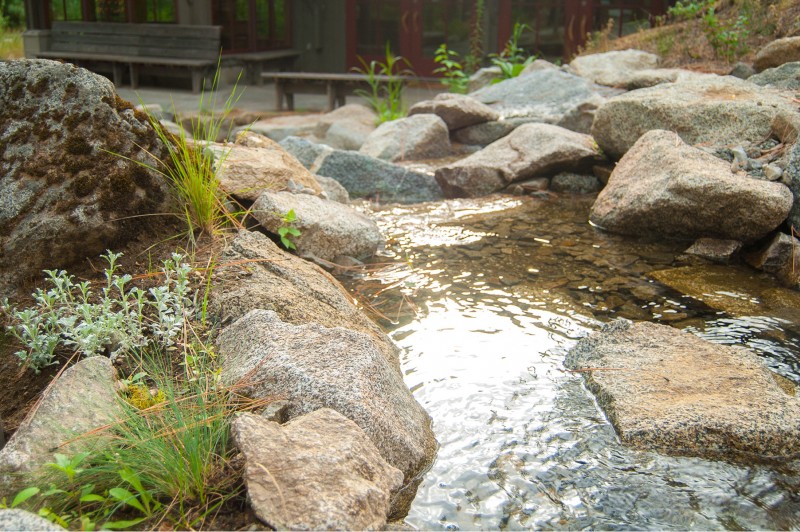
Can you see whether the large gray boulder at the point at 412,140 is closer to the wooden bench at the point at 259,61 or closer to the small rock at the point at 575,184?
A: the small rock at the point at 575,184

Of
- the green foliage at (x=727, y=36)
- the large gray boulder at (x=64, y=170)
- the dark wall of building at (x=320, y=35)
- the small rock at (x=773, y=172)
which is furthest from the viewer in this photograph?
the dark wall of building at (x=320, y=35)

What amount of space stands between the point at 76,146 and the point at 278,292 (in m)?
1.16

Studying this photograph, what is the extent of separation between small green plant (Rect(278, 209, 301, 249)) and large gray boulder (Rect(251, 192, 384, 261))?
0.02 m

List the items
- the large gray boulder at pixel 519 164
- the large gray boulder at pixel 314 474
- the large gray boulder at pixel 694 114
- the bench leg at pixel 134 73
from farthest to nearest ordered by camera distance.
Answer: the bench leg at pixel 134 73, the large gray boulder at pixel 519 164, the large gray boulder at pixel 694 114, the large gray boulder at pixel 314 474

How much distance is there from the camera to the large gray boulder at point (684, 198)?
16.4ft

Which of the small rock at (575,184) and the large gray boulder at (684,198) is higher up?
the large gray boulder at (684,198)

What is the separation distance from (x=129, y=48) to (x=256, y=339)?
1531 centimetres

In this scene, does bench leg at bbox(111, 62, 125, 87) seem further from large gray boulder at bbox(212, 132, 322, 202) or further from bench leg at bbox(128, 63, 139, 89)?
large gray boulder at bbox(212, 132, 322, 202)

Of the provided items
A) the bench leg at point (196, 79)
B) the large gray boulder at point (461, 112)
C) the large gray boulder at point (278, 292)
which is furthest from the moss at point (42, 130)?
the bench leg at point (196, 79)

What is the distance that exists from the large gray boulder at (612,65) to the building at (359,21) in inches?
184

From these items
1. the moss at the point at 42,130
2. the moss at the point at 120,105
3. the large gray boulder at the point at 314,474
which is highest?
the moss at the point at 120,105

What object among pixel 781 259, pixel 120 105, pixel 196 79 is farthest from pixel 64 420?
pixel 196 79

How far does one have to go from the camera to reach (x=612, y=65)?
34.2 feet

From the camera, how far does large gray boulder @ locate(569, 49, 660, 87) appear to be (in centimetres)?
1005
